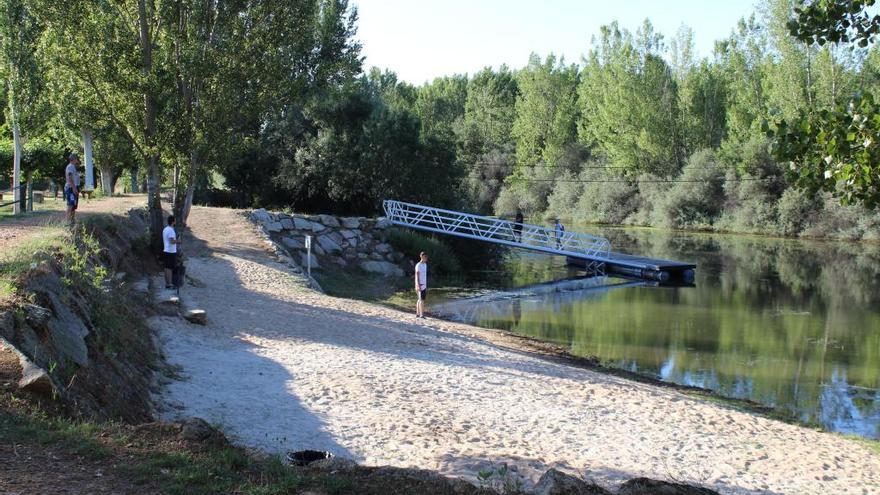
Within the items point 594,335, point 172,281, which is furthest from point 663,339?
point 172,281

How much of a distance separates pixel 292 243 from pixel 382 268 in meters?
3.50

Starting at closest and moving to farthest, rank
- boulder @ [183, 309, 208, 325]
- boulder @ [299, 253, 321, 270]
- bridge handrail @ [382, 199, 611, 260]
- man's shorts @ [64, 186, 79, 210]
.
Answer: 1. boulder @ [183, 309, 208, 325]
2. man's shorts @ [64, 186, 79, 210]
3. boulder @ [299, 253, 321, 270]
4. bridge handrail @ [382, 199, 611, 260]

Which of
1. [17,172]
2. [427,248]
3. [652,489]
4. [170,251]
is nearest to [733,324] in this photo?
[427,248]

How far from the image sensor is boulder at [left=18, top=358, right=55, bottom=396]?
6.11m

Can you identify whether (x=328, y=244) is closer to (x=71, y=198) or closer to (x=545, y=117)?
(x=71, y=198)

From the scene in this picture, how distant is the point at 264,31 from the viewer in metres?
17.6

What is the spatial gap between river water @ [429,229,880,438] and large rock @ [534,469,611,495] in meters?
8.85

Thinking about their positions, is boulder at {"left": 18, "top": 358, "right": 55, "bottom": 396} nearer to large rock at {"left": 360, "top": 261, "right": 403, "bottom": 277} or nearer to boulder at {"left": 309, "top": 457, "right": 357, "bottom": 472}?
boulder at {"left": 309, "top": 457, "right": 357, "bottom": 472}

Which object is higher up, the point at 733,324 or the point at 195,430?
the point at 195,430

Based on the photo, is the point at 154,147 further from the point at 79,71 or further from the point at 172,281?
the point at 172,281

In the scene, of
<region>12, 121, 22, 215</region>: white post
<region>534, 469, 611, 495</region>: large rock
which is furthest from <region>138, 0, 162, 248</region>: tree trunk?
<region>534, 469, 611, 495</region>: large rock

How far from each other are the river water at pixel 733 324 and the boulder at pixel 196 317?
876 cm

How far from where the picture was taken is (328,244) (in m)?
28.0

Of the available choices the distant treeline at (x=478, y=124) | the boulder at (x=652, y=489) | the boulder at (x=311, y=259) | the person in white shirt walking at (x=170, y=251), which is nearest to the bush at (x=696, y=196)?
the distant treeline at (x=478, y=124)
